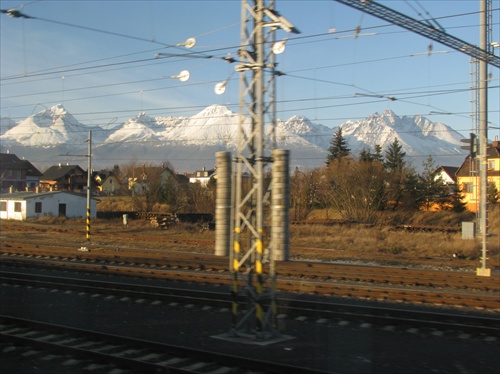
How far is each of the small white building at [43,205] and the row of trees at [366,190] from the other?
1984 centimetres

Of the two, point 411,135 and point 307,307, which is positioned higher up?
point 411,135

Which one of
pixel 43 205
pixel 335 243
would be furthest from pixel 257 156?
pixel 43 205

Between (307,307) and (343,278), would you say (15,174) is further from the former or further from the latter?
(307,307)

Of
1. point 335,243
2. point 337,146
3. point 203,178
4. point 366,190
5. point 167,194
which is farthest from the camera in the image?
point 203,178

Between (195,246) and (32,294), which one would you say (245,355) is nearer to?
(32,294)

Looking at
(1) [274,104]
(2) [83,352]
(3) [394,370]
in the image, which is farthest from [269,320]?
(1) [274,104]

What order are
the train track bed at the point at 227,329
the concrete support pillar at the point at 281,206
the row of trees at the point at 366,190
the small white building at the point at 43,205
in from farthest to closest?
the small white building at the point at 43,205 → the row of trees at the point at 366,190 → the concrete support pillar at the point at 281,206 → the train track bed at the point at 227,329

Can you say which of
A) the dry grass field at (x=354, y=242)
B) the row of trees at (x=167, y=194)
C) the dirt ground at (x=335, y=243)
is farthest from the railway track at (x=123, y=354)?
the row of trees at (x=167, y=194)

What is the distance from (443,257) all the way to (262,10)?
64.1ft

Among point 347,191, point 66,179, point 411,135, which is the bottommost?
point 347,191

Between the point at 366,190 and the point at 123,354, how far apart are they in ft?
116

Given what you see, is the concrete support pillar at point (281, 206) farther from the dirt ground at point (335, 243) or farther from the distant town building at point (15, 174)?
the distant town building at point (15, 174)

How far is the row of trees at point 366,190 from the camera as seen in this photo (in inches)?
1663

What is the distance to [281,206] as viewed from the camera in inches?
349
